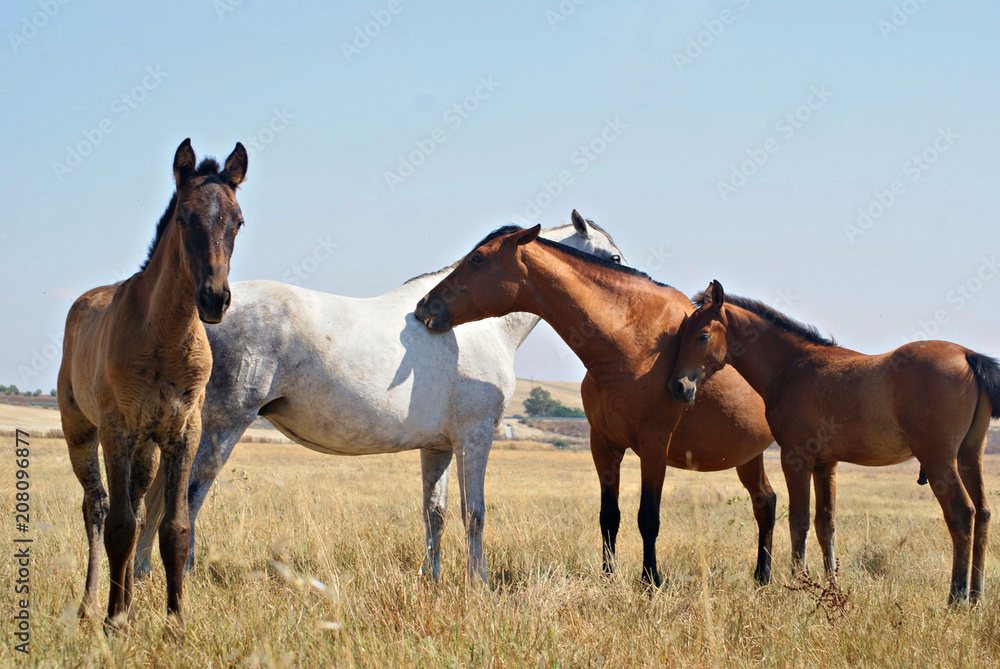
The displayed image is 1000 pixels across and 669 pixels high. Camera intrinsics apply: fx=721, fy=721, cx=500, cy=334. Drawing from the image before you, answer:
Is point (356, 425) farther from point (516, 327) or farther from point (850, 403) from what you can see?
point (850, 403)

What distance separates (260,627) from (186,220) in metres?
2.05

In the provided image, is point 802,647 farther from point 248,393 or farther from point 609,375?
point 248,393

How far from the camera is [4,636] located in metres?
3.52

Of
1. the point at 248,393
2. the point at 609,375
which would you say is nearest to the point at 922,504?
the point at 609,375

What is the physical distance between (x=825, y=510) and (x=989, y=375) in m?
1.58

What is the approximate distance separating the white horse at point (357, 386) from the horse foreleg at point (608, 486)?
0.89m

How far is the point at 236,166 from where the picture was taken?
4.07 metres

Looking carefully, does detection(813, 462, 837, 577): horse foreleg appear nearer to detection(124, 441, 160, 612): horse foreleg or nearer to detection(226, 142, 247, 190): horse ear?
detection(124, 441, 160, 612): horse foreleg

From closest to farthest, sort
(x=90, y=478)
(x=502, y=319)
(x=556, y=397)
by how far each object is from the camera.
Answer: (x=90, y=478), (x=502, y=319), (x=556, y=397)

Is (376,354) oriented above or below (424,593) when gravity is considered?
above

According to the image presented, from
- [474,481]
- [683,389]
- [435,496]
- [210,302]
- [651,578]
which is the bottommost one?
[651,578]

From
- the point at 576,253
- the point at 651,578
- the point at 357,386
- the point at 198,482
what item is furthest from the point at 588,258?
the point at 198,482

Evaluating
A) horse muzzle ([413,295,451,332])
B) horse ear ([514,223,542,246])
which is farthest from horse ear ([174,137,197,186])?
horse ear ([514,223,542,246])

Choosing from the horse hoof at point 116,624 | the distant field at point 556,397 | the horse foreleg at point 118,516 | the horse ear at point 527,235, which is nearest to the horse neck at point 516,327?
the horse ear at point 527,235
